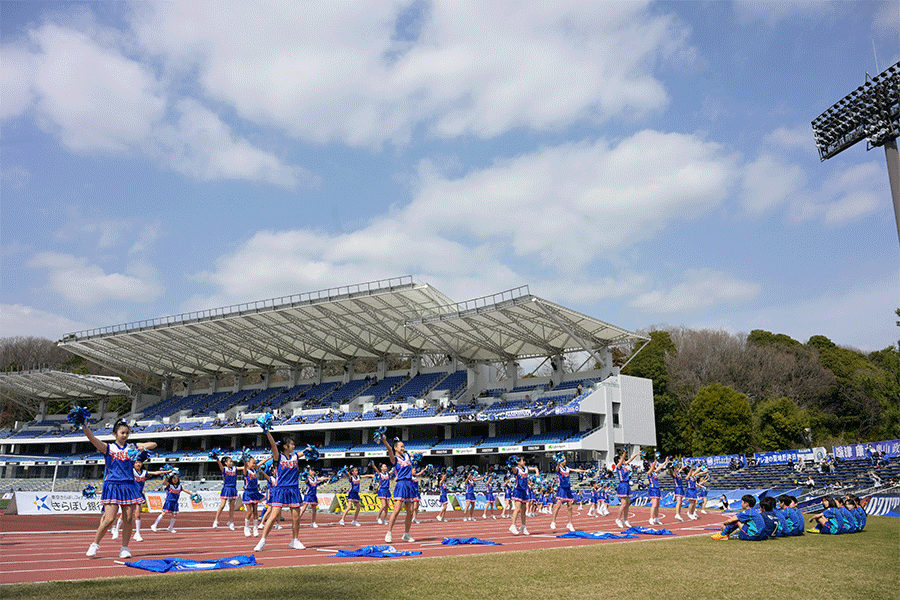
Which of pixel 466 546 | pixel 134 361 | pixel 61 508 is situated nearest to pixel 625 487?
pixel 466 546

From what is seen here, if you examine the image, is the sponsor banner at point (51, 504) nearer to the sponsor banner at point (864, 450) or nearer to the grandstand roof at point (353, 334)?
the grandstand roof at point (353, 334)

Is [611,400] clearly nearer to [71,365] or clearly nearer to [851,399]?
[851,399]

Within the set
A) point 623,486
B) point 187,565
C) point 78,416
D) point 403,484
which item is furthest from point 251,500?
point 623,486

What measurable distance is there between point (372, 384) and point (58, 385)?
34930 millimetres

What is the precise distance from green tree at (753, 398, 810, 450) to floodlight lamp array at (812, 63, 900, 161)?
88.9 ft

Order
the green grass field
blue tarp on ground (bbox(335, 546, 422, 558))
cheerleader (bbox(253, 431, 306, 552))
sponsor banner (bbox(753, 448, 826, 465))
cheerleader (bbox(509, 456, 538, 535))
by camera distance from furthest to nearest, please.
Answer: sponsor banner (bbox(753, 448, 826, 465))
cheerleader (bbox(509, 456, 538, 535))
cheerleader (bbox(253, 431, 306, 552))
blue tarp on ground (bbox(335, 546, 422, 558))
the green grass field

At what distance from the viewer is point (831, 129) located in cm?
2675

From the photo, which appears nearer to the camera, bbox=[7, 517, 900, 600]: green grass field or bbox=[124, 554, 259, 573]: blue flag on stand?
bbox=[7, 517, 900, 600]: green grass field

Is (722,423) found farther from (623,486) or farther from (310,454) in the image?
(310,454)

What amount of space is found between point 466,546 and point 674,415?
1949 inches

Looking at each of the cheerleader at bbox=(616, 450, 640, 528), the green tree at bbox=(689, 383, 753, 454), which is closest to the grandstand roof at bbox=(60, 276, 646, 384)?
the green tree at bbox=(689, 383, 753, 454)

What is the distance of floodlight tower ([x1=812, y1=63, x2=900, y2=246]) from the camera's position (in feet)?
77.9

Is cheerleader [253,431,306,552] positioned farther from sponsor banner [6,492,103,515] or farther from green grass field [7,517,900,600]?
sponsor banner [6,492,103,515]

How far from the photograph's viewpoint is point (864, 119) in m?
25.3
